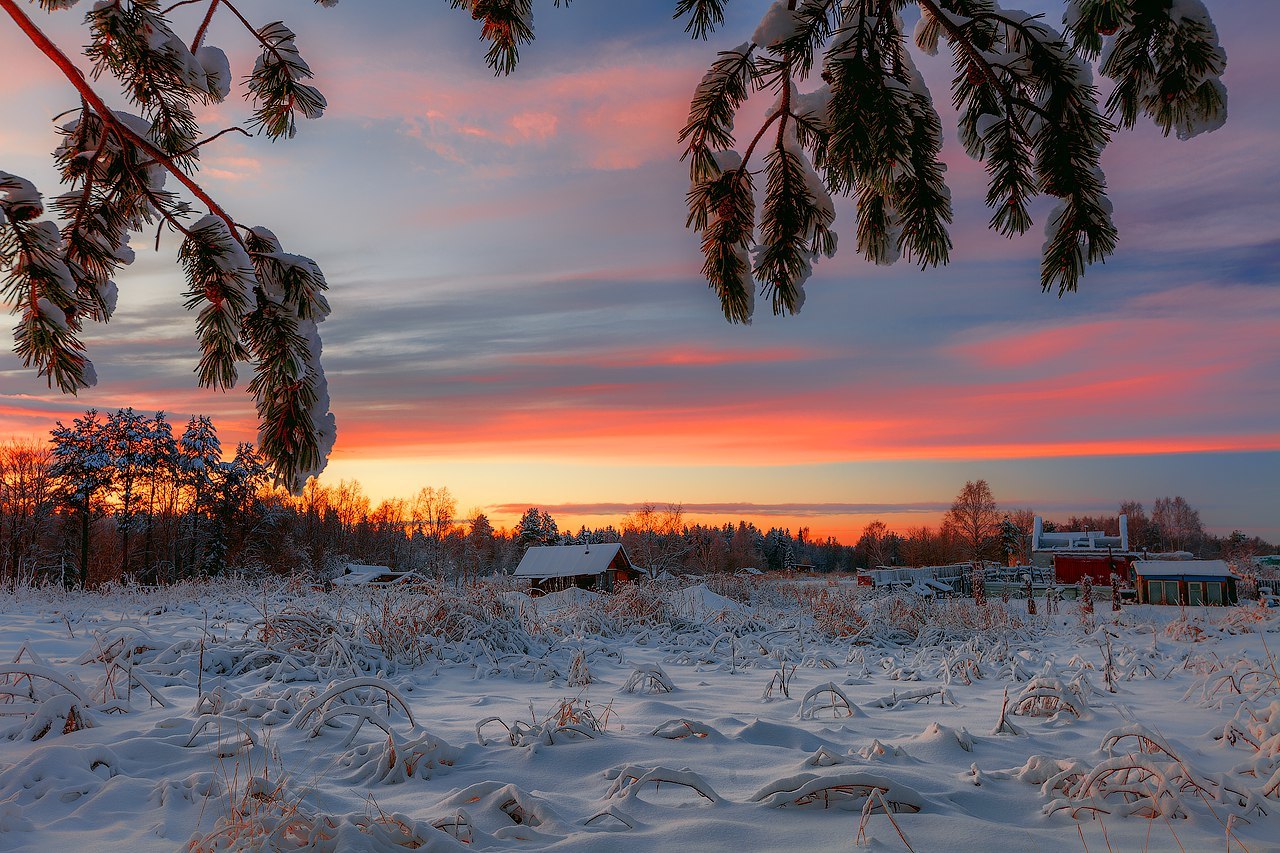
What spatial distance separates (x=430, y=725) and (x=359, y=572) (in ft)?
123

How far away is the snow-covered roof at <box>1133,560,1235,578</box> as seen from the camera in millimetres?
27516

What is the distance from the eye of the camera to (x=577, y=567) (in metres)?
31.7

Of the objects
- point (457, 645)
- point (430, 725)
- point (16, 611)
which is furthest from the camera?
point (16, 611)

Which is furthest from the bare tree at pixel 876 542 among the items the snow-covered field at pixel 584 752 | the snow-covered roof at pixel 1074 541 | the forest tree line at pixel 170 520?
the snow-covered field at pixel 584 752

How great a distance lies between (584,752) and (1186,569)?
33.6 metres

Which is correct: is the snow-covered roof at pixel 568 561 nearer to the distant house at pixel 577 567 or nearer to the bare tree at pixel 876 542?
the distant house at pixel 577 567

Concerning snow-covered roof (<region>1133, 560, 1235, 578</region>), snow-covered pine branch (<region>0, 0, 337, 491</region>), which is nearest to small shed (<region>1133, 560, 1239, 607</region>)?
snow-covered roof (<region>1133, 560, 1235, 578</region>)

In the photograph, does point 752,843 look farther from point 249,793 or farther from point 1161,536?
point 1161,536

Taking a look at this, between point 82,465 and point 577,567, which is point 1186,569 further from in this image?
point 82,465

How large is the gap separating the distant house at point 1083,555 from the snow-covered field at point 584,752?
33667 millimetres

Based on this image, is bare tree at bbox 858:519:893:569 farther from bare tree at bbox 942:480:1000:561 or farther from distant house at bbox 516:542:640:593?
distant house at bbox 516:542:640:593

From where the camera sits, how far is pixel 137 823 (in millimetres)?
2469

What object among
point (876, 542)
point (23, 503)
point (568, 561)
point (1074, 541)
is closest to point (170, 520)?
point (23, 503)

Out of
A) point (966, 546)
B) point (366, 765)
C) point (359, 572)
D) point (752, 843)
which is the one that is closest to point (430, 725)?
point (366, 765)
